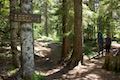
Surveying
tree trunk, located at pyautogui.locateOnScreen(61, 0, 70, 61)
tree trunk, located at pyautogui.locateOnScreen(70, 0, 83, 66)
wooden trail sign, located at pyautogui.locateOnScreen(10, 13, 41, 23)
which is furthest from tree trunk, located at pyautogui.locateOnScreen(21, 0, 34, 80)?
tree trunk, located at pyautogui.locateOnScreen(61, 0, 70, 61)

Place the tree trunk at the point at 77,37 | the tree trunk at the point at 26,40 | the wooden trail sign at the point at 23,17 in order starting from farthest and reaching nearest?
the tree trunk at the point at 77,37 → the tree trunk at the point at 26,40 → the wooden trail sign at the point at 23,17

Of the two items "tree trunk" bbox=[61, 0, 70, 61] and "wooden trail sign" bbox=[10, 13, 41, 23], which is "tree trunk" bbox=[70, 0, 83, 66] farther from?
"wooden trail sign" bbox=[10, 13, 41, 23]

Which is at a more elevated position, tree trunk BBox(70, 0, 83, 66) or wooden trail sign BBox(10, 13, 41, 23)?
wooden trail sign BBox(10, 13, 41, 23)

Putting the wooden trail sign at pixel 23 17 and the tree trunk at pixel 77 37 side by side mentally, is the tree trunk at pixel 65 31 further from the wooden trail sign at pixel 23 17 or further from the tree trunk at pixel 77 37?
the wooden trail sign at pixel 23 17

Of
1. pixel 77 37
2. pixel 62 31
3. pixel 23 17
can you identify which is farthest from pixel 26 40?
pixel 62 31

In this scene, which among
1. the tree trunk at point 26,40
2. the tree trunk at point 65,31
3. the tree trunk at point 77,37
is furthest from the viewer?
the tree trunk at point 65,31

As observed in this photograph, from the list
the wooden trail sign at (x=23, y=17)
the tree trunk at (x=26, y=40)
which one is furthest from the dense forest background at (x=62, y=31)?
the wooden trail sign at (x=23, y=17)

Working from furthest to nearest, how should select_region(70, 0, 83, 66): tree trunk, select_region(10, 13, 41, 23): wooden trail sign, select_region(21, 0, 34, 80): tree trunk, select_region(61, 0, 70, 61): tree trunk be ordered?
select_region(61, 0, 70, 61): tree trunk, select_region(70, 0, 83, 66): tree trunk, select_region(21, 0, 34, 80): tree trunk, select_region(10, 13, 41, 23): wooden trail sign

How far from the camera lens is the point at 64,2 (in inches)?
714

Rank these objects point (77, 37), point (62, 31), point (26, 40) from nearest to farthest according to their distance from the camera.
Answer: point (26, 40)
point (77, 37)
point (62, 31)

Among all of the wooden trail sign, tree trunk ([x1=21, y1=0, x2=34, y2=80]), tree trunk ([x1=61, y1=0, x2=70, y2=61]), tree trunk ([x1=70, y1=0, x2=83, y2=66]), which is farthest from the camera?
tree trunk ([x1=61, y1=0, x2=70, y2=61])

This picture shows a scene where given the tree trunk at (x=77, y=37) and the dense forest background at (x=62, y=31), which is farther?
the tree trunk at (x=77, y=37)

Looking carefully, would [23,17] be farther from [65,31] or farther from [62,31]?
[62,31]

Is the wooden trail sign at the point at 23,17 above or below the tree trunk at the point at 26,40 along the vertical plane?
above
